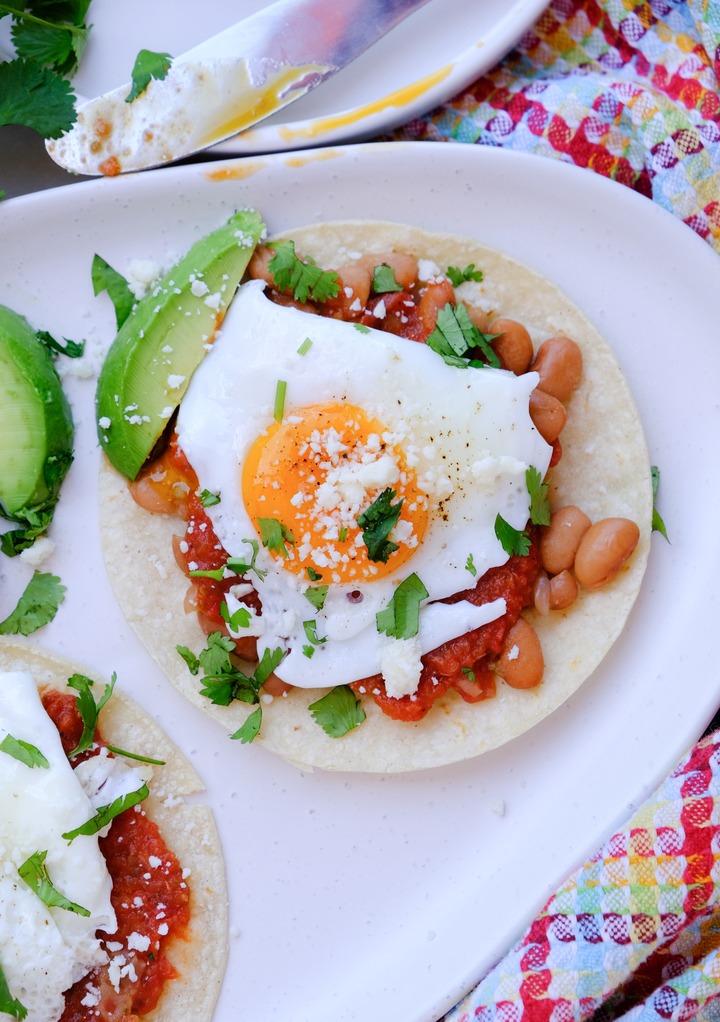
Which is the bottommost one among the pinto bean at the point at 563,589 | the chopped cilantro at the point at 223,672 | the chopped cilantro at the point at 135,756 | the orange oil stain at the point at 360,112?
the chopped cilantro at the point at 135,756

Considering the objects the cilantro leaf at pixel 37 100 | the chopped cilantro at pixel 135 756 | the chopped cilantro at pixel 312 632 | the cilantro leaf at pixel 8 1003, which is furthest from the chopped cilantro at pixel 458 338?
the cilantro leaf at pixel 8 1003

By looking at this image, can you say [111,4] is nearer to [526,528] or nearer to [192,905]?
[526,528]

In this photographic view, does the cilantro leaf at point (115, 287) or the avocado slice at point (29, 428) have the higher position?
the cilantro leaf at point (115, 287)

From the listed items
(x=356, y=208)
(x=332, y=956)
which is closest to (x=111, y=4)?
(x=356, y=208)

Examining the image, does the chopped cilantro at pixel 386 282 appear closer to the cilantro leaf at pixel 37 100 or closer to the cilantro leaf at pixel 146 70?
the cilantro leaf at pixel 146 70

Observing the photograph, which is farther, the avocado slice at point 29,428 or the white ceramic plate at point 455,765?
the white ceramic plate at point 455,765

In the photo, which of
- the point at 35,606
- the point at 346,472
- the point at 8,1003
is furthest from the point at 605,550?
the point at 8,1003

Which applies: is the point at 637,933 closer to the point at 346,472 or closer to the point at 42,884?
the point at 346,472

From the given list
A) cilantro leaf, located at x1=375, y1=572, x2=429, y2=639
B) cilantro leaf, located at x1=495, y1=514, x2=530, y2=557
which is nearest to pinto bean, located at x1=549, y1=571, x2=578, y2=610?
cilantro leaf, located at x1=495, y1=514, x2=530, y2=557
